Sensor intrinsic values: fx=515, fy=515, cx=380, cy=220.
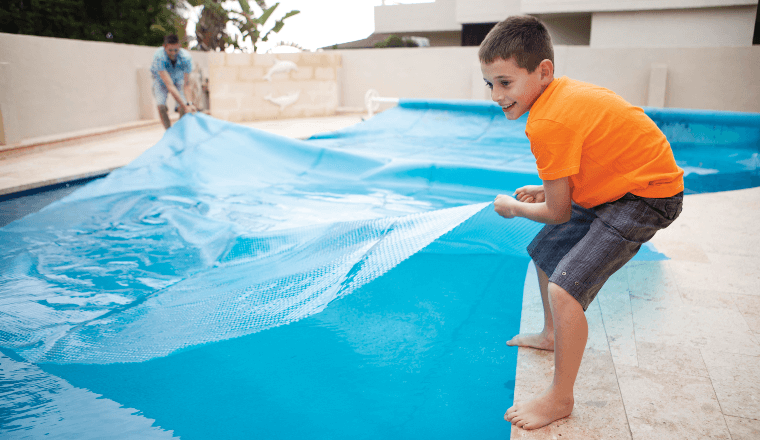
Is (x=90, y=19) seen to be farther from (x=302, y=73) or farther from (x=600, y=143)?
(x=600, y=143)

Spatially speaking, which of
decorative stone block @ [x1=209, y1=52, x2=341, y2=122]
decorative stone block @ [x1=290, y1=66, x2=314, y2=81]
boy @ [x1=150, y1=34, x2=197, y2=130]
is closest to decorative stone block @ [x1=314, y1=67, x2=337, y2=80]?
decorative stone block @ [x1=209, y1=52, x2=341, y2=122]

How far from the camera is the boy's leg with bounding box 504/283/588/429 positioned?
1229 millimetres

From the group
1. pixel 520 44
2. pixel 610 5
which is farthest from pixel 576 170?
pixel 610 5

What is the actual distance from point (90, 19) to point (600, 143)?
50.0ft

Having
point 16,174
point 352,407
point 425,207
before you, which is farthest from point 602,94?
point 16,174

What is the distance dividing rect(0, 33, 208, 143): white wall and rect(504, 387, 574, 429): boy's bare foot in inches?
260

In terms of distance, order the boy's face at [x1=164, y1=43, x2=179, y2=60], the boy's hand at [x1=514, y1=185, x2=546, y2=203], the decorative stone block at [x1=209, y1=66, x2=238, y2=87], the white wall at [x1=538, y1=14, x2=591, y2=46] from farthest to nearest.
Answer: the white wall at [x1=538, y1=14, x2=591, y2=46] < the decorative stone block at [x1=209, y1=66, x2=238, y2=87] < the boy's face at [x1=164, y1=43, x2=179, y2=60] < the boy's hand at [x1=514, y1=185, x2=546, y2=203]

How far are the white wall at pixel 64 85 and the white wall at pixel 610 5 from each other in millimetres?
9154

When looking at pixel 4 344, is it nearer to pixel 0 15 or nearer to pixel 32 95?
pixel 32 95

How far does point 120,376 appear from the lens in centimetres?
170

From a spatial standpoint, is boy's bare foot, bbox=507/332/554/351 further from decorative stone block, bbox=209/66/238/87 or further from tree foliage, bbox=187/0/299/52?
tree foliage, bbox=187/0/299/52

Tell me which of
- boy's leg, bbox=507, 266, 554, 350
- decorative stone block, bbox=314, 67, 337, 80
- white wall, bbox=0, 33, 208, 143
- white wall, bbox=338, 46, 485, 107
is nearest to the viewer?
boy's leg, bbox=507, 266, 554, 350

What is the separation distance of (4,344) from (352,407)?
3.95 feet

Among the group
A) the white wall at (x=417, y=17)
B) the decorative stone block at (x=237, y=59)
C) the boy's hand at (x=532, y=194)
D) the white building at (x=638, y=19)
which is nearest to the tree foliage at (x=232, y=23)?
the decorative stone block at (x=237, y=59)
